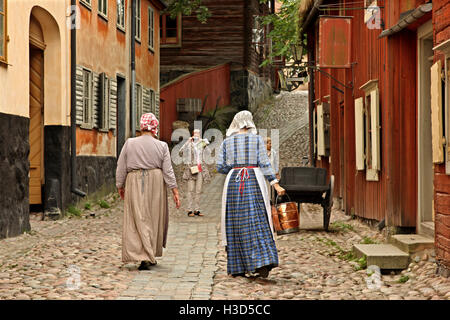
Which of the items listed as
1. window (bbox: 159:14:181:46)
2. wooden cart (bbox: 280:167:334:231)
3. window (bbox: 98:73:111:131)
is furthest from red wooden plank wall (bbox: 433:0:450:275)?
window (bbox: 159:14:181:46)

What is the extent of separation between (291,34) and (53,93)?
1201cm

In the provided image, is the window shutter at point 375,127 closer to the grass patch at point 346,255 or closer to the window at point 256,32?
the grass patch at point 346,255

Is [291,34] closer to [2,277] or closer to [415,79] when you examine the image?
[415,79]

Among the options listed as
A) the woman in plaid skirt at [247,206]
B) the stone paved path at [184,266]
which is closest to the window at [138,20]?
the stone paved path at [184,266]

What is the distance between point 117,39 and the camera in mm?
19844

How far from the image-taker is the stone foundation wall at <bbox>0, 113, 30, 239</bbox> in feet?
36.9

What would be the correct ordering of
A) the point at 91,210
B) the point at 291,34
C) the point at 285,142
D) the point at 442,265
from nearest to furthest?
1. the point at 442,265
2. the point at 91,210
3. the point at 291,34
4. the point at 285,142

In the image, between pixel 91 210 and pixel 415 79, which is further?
pixel 91 210

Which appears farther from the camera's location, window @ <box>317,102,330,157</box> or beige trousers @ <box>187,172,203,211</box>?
window @ <box>317,102,330,157</box>

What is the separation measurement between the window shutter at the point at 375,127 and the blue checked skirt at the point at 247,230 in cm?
407

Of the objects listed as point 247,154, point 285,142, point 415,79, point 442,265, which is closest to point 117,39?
point 285,142

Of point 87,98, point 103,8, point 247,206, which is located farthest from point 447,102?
point 103,8

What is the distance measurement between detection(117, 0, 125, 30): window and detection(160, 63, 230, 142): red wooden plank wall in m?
8.51

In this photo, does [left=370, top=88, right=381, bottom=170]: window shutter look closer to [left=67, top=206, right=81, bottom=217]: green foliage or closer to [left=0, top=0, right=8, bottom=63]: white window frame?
[left=0, top=0, right=8, bottom=63]: white window frame
